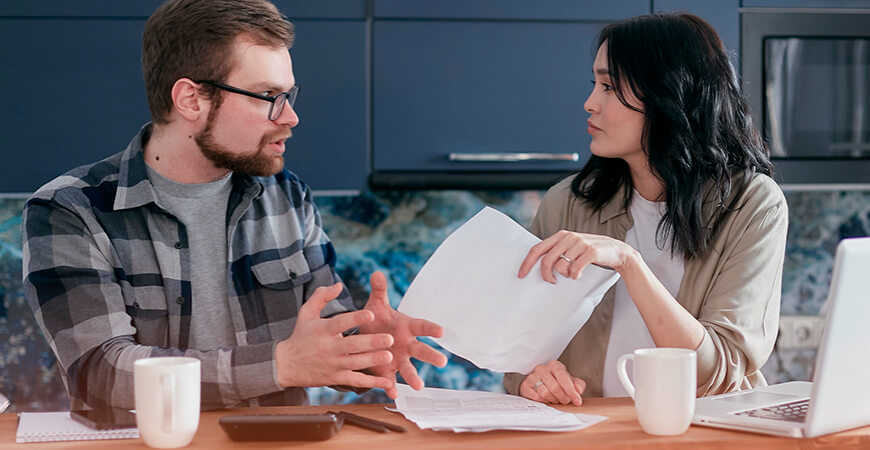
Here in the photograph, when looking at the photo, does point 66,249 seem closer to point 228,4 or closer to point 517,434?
point 228,4

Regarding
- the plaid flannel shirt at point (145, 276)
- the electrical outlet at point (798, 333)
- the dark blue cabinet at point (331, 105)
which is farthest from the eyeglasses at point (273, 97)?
the electrical outlet at point (798, 333)

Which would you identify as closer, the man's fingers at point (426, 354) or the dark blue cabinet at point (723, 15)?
the man's fingers at point (426, 354)

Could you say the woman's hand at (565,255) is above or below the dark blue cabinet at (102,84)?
below

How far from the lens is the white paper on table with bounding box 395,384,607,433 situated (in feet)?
3.51

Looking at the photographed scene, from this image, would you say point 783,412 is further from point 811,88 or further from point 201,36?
point 811,88

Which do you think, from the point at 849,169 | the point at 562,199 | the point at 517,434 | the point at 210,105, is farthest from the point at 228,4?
the point at 849,169

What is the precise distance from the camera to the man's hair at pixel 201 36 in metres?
1.58

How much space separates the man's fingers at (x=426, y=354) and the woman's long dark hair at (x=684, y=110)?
0.56 metres

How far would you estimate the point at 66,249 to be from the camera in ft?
4.58

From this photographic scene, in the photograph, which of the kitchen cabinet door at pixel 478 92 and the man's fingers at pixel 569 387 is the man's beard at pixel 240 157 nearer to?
the kitchen cabinet door at pixel 478 92

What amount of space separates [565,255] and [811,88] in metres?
1.34

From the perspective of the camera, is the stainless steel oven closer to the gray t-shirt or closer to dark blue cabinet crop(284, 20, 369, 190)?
dark blue cabinet crop(284, 20, 369, 190)

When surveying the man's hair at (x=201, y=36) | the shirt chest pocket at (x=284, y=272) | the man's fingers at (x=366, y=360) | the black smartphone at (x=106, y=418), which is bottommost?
the black smartphone at (x=106, y=418)

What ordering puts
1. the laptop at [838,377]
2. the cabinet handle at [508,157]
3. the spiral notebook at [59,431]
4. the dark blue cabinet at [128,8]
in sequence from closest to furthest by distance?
the laptop at [838,377], the spiral notebook at [59,431], the dark blue cabinet at [128,8], the cabinet handle at [508,157]
